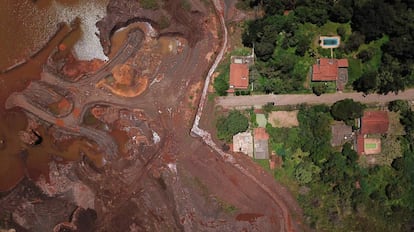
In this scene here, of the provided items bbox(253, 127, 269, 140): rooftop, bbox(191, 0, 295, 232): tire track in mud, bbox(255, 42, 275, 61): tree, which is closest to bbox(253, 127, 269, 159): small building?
bbox(253, 127, 269, 140): rooftop

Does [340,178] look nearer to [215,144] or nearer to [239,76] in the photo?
[215,144]

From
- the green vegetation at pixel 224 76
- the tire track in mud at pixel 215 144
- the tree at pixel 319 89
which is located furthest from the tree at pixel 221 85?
the tree at pixel 319 89

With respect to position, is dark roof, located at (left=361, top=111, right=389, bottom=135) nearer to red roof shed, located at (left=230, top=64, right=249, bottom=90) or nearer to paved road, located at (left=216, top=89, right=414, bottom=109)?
paved road, located at (left=216, top=89, right=414, bottom=109)

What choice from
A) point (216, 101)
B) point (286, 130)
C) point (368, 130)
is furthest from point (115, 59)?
point (368, 130)

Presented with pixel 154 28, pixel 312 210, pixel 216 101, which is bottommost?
pixel 312 210

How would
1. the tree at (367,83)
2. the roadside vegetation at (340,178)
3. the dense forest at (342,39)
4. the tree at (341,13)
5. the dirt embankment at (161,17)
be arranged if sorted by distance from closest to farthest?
the dense forest at (342,39), the tree at (367,83), the tree at (341,13), the roadside vegetation at (340,178), the dirt embankment at (161,17)

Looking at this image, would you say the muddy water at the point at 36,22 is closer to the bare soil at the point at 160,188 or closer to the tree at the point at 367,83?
the bare soil at the point at 160,188

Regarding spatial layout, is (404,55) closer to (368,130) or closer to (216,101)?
(368,130)
